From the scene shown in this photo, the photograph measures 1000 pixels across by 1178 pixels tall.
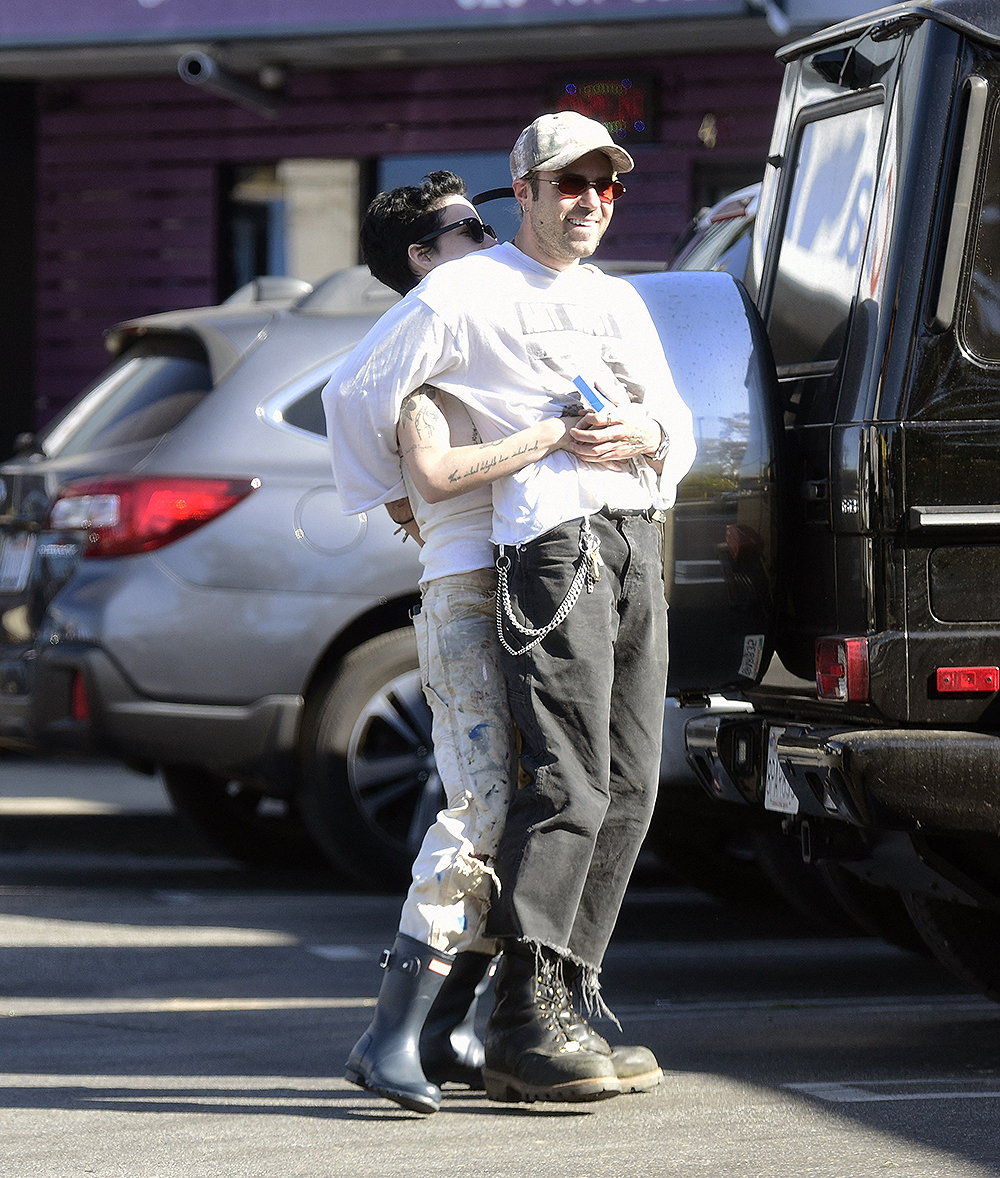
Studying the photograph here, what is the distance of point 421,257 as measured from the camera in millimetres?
4348

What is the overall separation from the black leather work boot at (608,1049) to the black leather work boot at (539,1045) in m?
0.02

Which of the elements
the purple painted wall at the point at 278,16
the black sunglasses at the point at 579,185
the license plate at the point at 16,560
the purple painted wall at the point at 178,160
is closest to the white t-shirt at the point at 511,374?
the black sunglasses at the point at 579,185

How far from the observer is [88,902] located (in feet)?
23.1

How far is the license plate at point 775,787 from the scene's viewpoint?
438cm

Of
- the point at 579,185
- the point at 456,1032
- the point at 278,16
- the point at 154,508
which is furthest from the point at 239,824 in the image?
the point at 278,16

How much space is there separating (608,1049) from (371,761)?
2.88 metres

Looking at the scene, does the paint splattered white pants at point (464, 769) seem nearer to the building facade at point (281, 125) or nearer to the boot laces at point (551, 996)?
the boot laces at point (551, 996)

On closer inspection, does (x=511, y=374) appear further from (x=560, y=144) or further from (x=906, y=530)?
(x=906, y=530)

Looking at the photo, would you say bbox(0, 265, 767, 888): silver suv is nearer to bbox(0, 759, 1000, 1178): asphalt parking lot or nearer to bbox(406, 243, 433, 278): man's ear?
bbox(0, 759, 1000, 1178): asphalt parking lot

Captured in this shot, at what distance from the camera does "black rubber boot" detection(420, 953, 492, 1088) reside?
13.7ft

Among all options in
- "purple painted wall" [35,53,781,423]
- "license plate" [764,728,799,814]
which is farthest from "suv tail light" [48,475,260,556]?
"purple painted wall" [35,53,781,423]

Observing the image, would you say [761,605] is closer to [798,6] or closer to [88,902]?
[88,902]

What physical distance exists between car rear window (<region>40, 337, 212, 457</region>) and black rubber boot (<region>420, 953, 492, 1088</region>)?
3304mm

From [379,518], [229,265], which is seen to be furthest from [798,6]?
[379,518]
